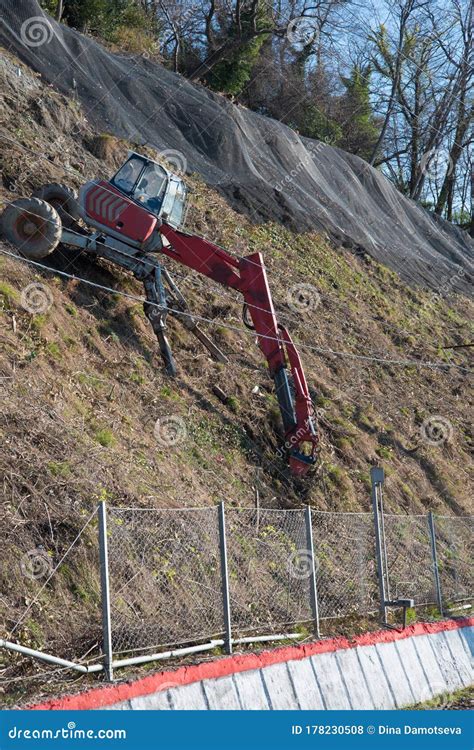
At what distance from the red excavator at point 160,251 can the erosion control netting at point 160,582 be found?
7051 mm

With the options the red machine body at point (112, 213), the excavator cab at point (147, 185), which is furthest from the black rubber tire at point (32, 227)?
the excavator cab at point (147, 185)

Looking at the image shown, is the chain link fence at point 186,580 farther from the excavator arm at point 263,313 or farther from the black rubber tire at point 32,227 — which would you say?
the black rubber tire at point 32,227

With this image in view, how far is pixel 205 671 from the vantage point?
948cm

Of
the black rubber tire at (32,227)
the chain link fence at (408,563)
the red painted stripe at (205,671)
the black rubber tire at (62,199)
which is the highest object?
the black rubber tire at (62,199)

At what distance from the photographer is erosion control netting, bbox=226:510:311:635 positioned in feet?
38.6

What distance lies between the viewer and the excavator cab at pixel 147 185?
19.1 meters

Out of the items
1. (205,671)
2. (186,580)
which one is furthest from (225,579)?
(205,671)

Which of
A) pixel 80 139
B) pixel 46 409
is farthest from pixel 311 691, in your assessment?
pixel 80 139

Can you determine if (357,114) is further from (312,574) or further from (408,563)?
(312,574)

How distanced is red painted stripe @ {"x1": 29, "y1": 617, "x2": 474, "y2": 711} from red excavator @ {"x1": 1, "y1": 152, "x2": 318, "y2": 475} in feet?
19.1

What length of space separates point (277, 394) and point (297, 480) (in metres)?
1.66

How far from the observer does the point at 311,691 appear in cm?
1098

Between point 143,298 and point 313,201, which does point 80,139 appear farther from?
point 313,201

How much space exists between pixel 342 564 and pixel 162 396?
15.7 ft
